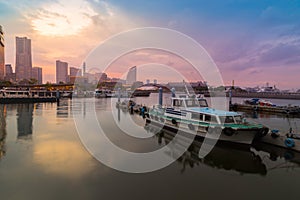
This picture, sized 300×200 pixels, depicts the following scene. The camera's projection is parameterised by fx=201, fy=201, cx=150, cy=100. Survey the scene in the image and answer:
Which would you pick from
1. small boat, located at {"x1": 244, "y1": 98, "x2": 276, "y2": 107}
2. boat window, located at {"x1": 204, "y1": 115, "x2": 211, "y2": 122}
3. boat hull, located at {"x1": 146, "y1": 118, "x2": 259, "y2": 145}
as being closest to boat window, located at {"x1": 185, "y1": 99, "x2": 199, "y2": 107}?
boat hull, located at {"x1": 146, "y1": 118, "x2": 259, "y2": 145}

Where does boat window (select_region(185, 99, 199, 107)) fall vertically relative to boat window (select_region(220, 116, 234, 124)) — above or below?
above

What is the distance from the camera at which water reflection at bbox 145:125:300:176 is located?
11062 millimetres

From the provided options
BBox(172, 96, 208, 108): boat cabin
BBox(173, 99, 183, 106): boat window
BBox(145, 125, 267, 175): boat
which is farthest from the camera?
BBox(173, 99, 183, 106): boat window

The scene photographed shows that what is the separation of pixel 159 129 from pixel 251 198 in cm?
1305

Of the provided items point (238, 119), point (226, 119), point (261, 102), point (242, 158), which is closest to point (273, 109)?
point (261, 102)

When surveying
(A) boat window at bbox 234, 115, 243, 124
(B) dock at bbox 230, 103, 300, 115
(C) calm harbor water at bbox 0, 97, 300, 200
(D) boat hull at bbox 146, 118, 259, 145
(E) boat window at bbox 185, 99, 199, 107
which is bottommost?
Answer: (C) calm harbor water at bbox 0, 97, 300, 200

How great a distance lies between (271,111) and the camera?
3581 cm

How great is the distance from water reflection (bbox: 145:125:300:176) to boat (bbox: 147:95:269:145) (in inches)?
30.2

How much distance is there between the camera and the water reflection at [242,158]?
36.3 feet

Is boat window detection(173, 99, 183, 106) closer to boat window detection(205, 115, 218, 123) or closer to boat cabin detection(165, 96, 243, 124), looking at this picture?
boat cabin detection(165, 96, 243, 124)

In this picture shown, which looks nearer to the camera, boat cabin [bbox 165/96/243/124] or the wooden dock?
boat cabin [bbox 165/96/243/124]

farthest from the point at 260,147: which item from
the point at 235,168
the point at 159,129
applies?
the point at 159,129

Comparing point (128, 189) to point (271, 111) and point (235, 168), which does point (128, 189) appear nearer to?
point (235, 168)

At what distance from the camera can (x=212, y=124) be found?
47.1 feet
